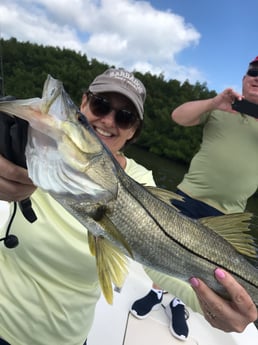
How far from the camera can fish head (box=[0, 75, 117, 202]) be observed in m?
0.96

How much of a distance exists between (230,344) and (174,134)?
106 feet

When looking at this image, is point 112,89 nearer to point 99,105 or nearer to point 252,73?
point 99,105

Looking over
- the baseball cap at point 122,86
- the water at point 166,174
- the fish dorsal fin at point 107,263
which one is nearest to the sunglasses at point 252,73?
the baseball cap at point 122,86

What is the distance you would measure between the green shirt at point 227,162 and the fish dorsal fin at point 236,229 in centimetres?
148

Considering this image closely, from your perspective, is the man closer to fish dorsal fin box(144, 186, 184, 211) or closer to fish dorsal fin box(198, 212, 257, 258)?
fish dorsal fin box(198, 212, 257, 258)

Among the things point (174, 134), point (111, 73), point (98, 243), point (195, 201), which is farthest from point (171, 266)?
point (174, 134)

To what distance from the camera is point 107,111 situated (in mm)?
1953

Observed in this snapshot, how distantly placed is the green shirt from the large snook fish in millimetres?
1489

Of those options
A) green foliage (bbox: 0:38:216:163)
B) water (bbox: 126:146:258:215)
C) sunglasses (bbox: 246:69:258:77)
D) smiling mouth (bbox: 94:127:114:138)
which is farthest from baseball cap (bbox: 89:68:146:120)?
green foliage (bbox: 0:38:216:163)

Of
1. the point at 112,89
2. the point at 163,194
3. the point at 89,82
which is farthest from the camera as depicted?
the point at 89,82

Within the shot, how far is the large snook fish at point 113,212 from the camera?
3.28 feet

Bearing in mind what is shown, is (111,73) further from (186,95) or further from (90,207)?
(186,95)

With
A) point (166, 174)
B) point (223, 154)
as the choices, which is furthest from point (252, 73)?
point (166, 174)

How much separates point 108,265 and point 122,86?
3.46ft
